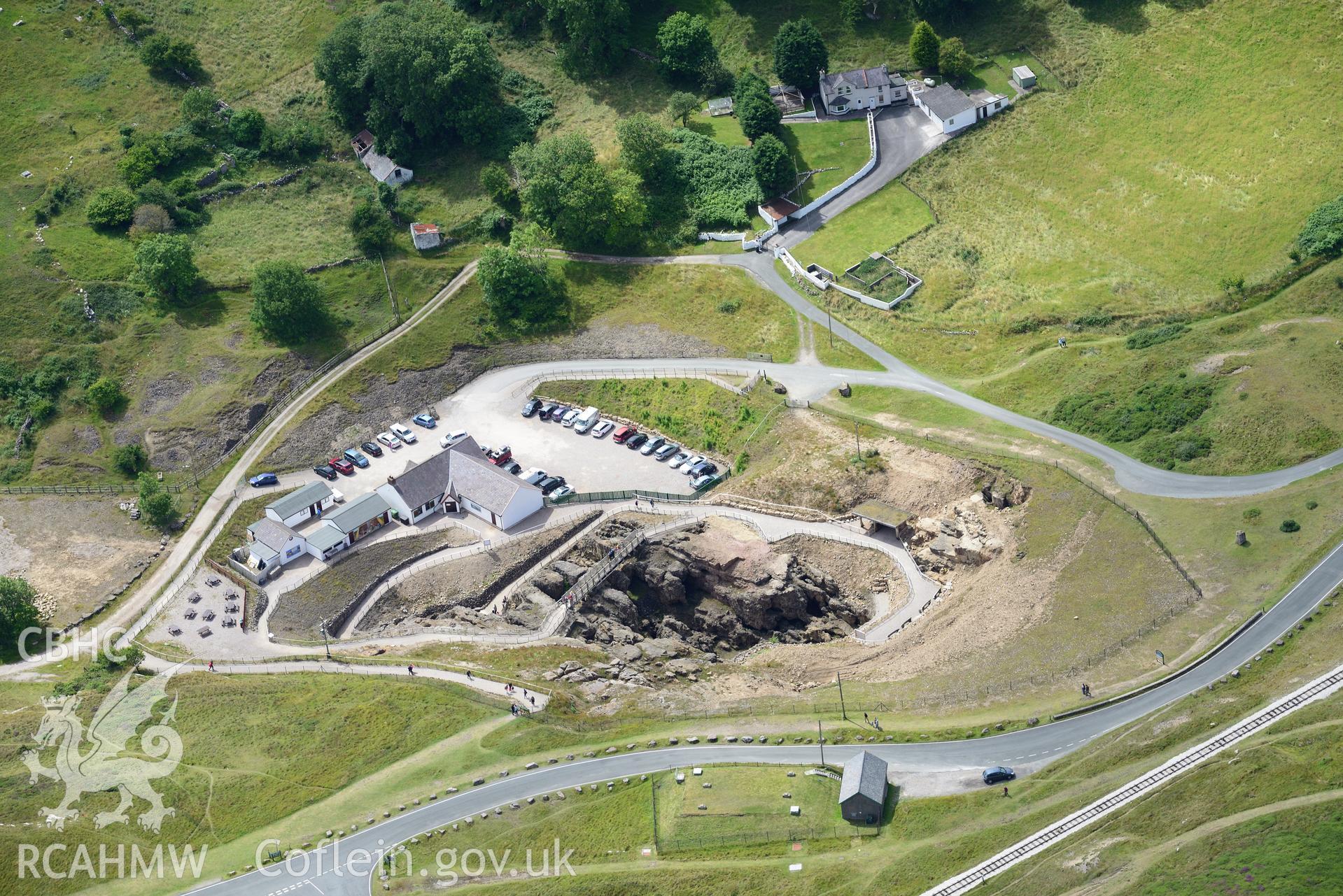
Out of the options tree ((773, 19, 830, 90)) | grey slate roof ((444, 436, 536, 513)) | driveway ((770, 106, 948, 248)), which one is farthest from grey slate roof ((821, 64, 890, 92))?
grey slate roof ((444, 436, 536, 513))

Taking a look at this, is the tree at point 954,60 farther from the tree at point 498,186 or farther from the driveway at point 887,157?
the tree at point 498,186

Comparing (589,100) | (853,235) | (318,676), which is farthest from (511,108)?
(318,676)

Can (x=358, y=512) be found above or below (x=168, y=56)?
below

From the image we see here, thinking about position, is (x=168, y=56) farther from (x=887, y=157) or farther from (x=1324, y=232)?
(x=1324, y=232)

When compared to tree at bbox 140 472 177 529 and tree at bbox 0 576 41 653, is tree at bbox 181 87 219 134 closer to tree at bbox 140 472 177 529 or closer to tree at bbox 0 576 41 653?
tree at bbox 140 472 177 529

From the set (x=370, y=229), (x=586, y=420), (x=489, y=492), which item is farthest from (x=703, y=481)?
(x=370, y=229)
